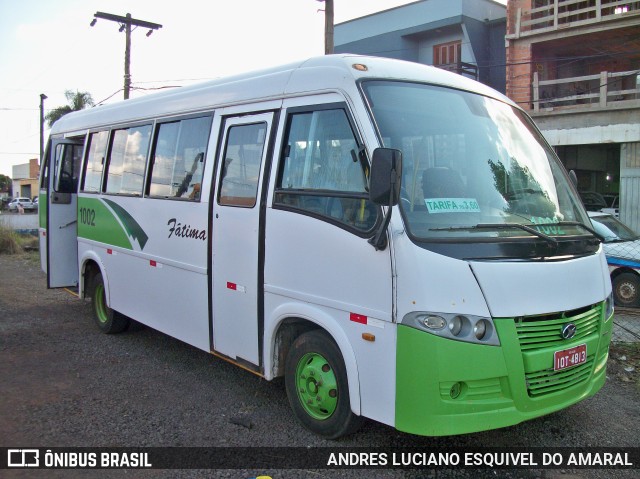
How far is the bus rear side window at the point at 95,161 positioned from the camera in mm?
7789

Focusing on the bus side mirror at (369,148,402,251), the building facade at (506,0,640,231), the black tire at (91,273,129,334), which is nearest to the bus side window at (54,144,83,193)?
the black tire at (91,273,129,334)

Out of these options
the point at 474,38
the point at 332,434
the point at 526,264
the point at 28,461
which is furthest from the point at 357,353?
the point at 474,38

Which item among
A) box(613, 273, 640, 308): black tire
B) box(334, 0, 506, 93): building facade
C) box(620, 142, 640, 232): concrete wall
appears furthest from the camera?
box(334, 0, 506, 93): building facade

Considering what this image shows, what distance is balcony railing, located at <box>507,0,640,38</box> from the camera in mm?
19125

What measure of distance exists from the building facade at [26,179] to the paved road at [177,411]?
2988 inches

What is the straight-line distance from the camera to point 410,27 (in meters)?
24.5

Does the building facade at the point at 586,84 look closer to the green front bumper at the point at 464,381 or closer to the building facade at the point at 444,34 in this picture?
the building facade at the point at 444,34

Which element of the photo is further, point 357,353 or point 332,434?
point 332,434

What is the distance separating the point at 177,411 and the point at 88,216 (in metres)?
3.99

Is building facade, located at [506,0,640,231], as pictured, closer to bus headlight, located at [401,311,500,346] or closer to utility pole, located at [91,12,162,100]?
utility pole, located at [91,12,162,100]

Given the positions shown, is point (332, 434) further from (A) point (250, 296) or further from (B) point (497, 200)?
(B) point (497, 200)

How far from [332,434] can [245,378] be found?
5.97 feet

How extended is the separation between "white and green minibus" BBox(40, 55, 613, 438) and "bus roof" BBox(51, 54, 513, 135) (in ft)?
0.07

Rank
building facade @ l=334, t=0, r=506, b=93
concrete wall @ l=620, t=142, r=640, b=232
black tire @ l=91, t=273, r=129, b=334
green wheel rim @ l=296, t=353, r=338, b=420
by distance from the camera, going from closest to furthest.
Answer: green wheel rim @ l=296, t=353, r=338, b=420 → black tire @ l=91, t=273, r=129, b=334 → concrete wall @ l=620, t=142, r=640, b=232 → building facade @ l=334, t=0, r=506, b=93
